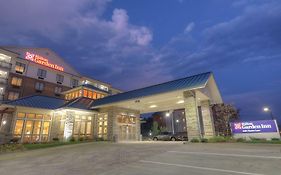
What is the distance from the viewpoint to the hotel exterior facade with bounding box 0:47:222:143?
1673 centimetres

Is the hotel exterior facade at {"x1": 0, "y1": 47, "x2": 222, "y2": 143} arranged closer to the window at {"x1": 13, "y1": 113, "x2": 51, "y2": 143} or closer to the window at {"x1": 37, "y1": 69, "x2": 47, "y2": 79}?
the window at {"x1": 13, "y1": 113, "x2": 51, "y2": 143}

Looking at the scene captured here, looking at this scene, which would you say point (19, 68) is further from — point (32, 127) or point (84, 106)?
point (84, 106)

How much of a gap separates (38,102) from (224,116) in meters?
35.9

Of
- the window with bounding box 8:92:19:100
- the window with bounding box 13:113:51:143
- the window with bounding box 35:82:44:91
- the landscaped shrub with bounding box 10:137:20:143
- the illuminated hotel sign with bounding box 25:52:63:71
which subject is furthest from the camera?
the window with bounding box 35:82:44:91

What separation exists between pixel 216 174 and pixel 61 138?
21.7m

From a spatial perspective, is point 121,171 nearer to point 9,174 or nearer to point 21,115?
point 9,174

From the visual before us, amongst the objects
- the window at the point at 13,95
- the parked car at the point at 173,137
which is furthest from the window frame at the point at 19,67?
the parked car at the point at 173,137

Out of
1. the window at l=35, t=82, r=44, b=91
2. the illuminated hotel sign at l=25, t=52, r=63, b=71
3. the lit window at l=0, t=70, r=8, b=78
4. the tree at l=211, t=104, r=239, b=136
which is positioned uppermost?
the illuminated hotel sign at l=25, t=52, r=63, b=71

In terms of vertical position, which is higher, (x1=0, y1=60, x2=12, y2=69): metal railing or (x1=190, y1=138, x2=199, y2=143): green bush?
(x1=0, y1=60, x2=12, y2=69): metal railing

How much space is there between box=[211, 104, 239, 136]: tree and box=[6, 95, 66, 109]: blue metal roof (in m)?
32.4

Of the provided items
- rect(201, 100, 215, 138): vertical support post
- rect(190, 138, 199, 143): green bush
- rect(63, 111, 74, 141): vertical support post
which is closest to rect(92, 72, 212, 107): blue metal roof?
rect(190, 138, 199, 143): green bush

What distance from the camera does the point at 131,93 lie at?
20672 millimetres

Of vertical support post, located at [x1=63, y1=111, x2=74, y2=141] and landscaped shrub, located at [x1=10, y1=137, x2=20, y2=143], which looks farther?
vertical support post, located at [x1=63, y1=111, x2=74, y2=141]

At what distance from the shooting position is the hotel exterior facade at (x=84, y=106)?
16734mm
